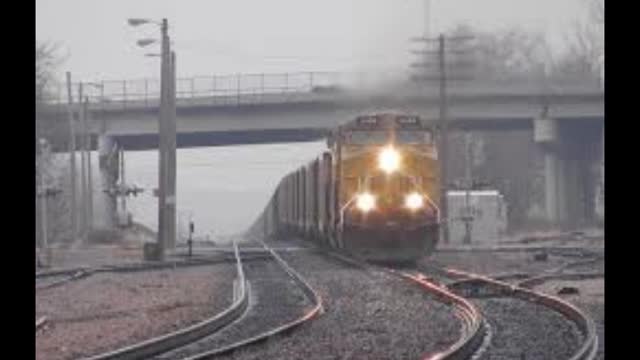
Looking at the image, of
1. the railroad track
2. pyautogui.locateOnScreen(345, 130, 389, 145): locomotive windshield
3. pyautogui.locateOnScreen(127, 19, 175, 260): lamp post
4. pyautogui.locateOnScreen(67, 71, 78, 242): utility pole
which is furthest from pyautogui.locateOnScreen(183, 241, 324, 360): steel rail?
pyautogui.locateOnScreen(67, 71, 78, 242): utility pole

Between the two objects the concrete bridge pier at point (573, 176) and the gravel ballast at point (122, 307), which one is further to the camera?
the concrete bridge pier at point (573, 176)

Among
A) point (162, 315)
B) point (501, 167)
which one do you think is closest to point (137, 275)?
point (162, 315)

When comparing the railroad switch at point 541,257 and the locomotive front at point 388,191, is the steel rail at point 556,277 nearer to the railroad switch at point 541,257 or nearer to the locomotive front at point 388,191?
the locomotive front at point 388,191

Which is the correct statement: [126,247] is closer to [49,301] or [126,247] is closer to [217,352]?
[49,301]

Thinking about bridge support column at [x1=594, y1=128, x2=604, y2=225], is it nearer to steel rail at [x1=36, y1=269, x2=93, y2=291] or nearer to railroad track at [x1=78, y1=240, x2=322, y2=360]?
steel rail at [x1=36, y1=269, x2=93, y2=291]

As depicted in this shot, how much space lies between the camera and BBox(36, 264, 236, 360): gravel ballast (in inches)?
631

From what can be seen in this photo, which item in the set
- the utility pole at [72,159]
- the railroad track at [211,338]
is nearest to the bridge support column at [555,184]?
the utility pole at [72,159]

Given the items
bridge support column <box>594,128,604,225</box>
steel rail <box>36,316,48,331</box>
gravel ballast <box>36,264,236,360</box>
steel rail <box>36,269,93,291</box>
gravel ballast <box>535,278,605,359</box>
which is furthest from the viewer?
bridge support column <box>594,128,604,225</box>

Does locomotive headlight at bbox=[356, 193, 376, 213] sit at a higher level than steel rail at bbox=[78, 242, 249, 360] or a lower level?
higher

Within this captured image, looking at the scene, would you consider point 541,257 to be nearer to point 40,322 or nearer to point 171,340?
point 40,322

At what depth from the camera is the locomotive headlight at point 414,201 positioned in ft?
99.9

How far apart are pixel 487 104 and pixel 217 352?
63.2m

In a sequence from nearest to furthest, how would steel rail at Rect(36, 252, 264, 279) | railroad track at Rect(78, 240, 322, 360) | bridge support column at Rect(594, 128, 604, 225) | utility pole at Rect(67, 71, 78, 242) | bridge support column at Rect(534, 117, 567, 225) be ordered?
railroad track at Rect(78, 240, 322, 360) < steel rail at Rect(36, 252, 264, 279) < utility pole at Rect(67, 71, 78, 242) < bridge support column at Rect(594, 128, 604, 225) < bridge support column at Rect(534, 117, 567, 225)

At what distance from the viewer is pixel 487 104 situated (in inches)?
2965
